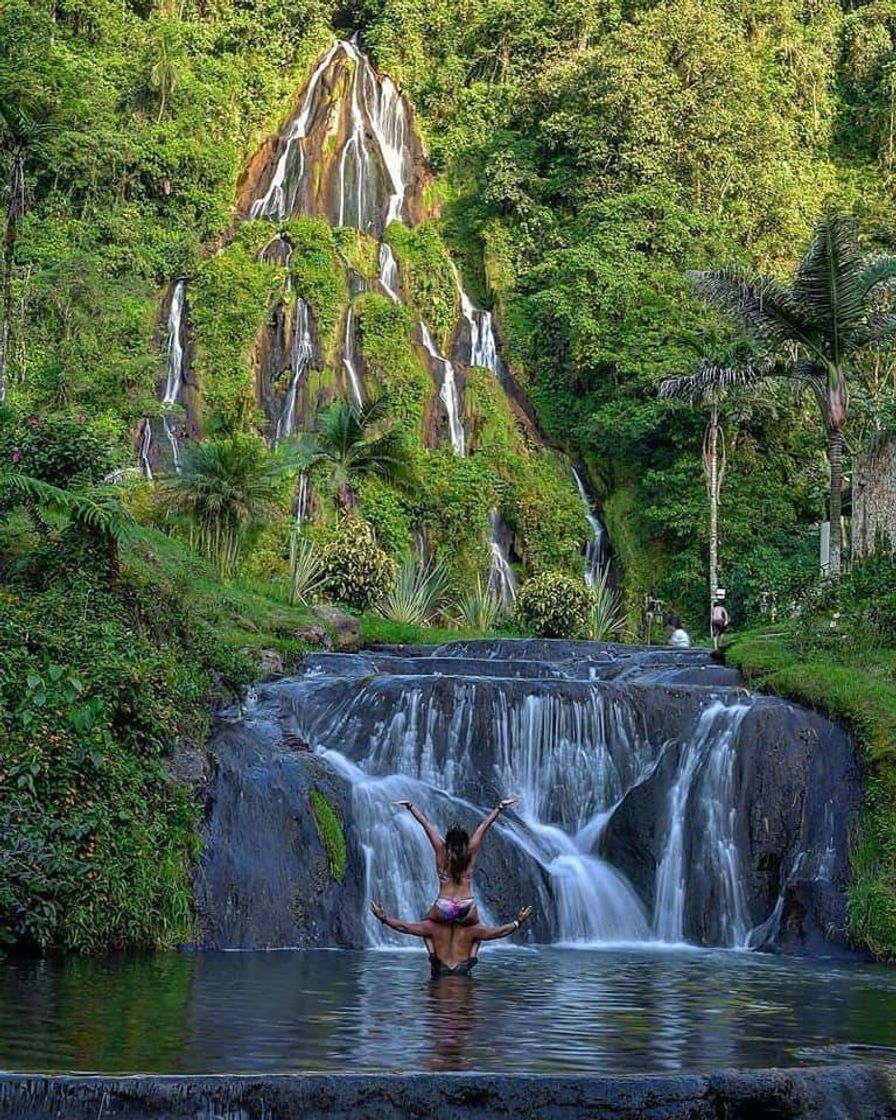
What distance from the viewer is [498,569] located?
36.4 metres

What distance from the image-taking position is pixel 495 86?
157 feet

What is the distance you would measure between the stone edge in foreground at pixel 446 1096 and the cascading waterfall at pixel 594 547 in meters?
30.8

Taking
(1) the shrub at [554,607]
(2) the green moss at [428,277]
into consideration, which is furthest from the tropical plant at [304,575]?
(2) the green moss at [428,277]

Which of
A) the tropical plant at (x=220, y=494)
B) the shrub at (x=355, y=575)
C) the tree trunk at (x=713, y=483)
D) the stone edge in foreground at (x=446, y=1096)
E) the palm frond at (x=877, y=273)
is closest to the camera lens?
the stone edge in foreground at (x=446, y=1096)

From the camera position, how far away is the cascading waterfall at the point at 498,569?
118 ft

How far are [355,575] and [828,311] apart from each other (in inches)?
392

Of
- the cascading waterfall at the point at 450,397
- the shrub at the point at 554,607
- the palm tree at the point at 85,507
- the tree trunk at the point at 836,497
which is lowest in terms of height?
the palm tree at the point at 85,507

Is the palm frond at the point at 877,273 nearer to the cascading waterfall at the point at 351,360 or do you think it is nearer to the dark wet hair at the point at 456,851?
the dark wet hair at the point at 456,851

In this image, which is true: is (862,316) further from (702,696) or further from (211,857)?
(211,857)

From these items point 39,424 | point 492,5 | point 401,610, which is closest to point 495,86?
point 492,5

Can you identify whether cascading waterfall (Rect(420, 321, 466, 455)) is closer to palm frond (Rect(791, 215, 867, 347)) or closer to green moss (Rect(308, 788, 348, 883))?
palm frond (Rect(791, 215, 867, 347))

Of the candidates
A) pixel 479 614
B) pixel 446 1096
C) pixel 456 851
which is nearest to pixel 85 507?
pixel 456 851

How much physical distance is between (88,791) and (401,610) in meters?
15.8

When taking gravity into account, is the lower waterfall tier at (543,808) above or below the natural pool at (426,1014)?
above
